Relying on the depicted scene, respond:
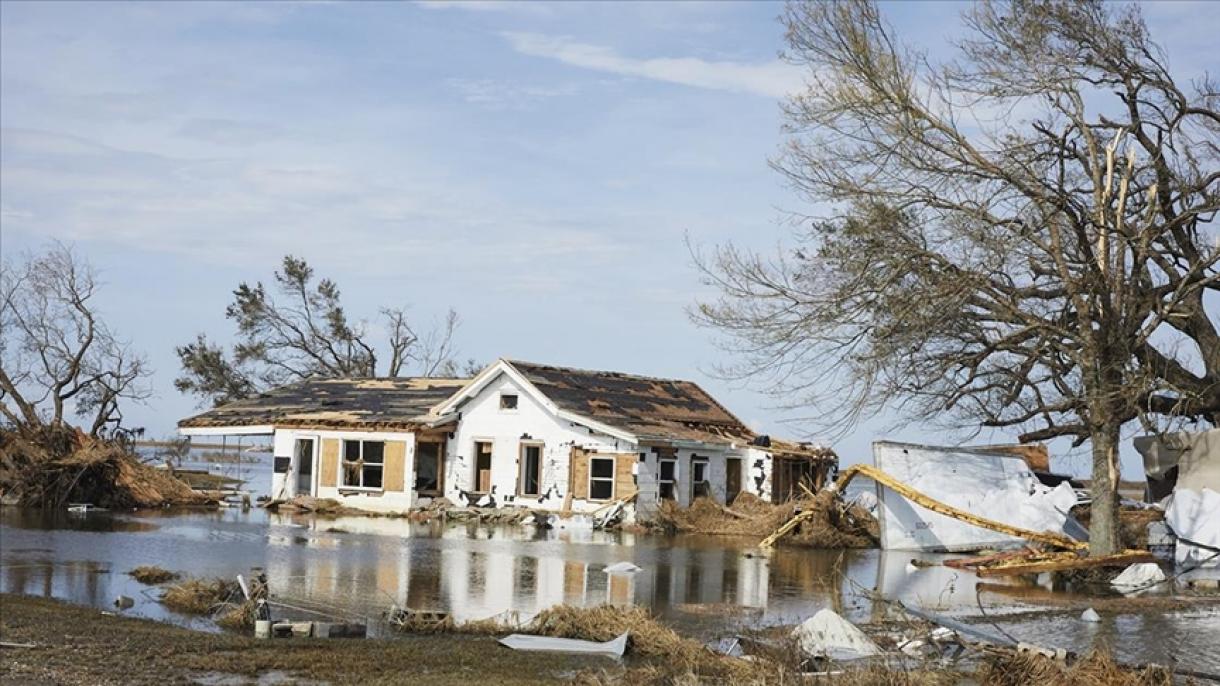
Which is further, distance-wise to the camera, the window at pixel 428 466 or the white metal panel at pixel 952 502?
the window at pixel 428 466

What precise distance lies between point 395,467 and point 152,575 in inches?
754

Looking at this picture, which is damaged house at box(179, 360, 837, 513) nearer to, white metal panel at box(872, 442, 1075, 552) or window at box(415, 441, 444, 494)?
window at box(415, 441, 444, 494)

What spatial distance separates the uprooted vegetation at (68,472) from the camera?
34.0m

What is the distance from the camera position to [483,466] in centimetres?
3812

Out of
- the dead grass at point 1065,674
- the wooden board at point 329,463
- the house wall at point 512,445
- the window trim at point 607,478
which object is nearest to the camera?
the dead grass at point 1065,674

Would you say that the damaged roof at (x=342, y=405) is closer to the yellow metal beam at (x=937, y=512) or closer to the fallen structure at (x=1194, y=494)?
the yellow metal beam at (x=937, y=512)

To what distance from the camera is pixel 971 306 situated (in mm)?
23484

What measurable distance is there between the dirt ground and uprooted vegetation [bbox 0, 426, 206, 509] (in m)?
21.2

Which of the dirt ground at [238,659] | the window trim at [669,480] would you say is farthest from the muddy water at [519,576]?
the window trim at [669,480]

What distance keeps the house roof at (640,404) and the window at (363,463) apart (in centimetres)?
537

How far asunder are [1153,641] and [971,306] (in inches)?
355

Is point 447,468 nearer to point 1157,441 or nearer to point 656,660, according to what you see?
point 1157,441

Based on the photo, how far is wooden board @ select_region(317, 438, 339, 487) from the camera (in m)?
38.5

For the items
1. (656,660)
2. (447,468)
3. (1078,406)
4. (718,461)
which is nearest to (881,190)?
(1078,406)
